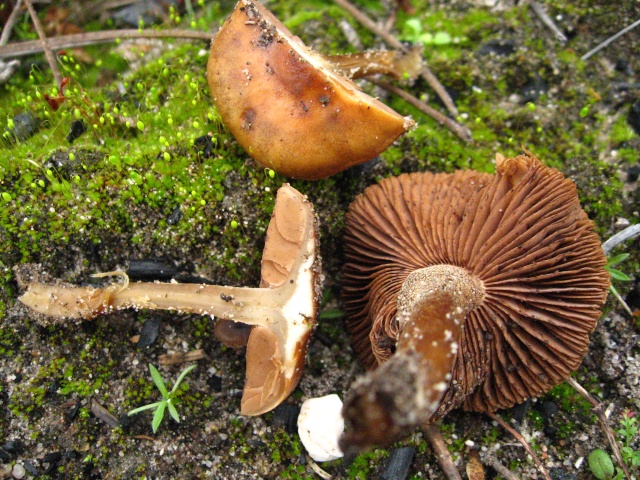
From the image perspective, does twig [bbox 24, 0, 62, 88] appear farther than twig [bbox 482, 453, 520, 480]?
Yes

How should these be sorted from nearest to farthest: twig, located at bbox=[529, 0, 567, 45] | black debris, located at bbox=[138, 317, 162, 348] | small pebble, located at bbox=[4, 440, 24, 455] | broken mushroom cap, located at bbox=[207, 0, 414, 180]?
broken mushroom cap, located at bbox=[207, 0, 414, 180] < small pebble, located at bbox=[4, 440, 24, 455] < black debris, located at bbox=[138, 317, 162, 348] < twig, located at bbox=[529, 0, 567, 45]

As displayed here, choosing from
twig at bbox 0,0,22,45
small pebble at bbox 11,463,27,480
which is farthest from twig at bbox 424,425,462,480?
twig at bbox 0,0,22,45

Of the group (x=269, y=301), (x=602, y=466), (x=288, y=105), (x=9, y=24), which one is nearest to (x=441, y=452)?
(x=602, y=466)

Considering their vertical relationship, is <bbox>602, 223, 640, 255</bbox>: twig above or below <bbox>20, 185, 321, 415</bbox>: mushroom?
above

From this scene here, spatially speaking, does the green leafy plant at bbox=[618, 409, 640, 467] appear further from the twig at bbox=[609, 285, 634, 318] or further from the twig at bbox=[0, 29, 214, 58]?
the twig at bbox=[0, 29, 214, 58]

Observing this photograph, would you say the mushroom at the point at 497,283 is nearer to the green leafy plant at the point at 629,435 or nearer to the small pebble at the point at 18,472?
the green leafy plant at the point at 629,435

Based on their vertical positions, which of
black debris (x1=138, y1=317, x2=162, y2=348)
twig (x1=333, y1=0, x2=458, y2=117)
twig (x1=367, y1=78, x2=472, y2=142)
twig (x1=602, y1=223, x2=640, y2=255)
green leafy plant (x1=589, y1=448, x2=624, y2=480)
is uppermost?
twig (x1=333, y1=0, x2=458, y2=117)

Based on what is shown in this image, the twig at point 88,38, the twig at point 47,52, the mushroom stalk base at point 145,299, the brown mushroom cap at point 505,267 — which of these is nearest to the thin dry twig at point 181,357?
the mushroom stalk base at point 145,299
